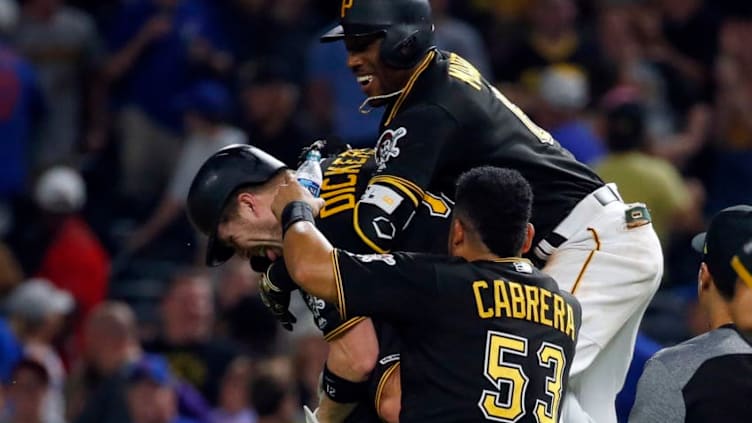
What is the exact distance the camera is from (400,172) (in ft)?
21.6

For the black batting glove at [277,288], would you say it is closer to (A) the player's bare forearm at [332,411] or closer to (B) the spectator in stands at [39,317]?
(A) the player's bare forearm at [332,411]

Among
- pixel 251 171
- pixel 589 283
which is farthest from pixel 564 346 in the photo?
pixel 251 171

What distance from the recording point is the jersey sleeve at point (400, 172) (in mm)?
6516

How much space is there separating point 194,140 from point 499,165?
6.20 meters

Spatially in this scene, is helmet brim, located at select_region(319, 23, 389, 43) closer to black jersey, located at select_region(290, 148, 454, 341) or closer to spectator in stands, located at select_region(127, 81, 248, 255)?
black jersey, located at select_region(290, 148, 454, 341)

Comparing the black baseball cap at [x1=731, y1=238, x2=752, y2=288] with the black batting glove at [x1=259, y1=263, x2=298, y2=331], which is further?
the black batting glove at [x1=259, y1=263, x2=298, y2=331]

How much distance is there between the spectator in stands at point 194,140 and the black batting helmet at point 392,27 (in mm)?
5743

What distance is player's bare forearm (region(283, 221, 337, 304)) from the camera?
6016 millimetres

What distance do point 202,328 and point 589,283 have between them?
4.98m

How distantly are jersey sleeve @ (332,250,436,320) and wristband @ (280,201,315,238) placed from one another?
258 millimetres

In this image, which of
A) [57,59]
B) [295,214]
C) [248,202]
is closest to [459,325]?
[295,214]

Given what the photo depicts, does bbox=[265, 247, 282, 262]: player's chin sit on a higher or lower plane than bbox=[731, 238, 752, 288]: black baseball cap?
lower

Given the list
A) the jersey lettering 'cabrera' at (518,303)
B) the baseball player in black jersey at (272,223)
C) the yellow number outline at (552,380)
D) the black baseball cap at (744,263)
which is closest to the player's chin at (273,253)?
the baseball player in black jersey at (272,223)

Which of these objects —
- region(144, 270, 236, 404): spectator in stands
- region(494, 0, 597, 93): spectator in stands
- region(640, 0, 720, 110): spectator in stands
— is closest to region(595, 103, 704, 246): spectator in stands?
region(494, 0, 597, 93): spectator in stands
